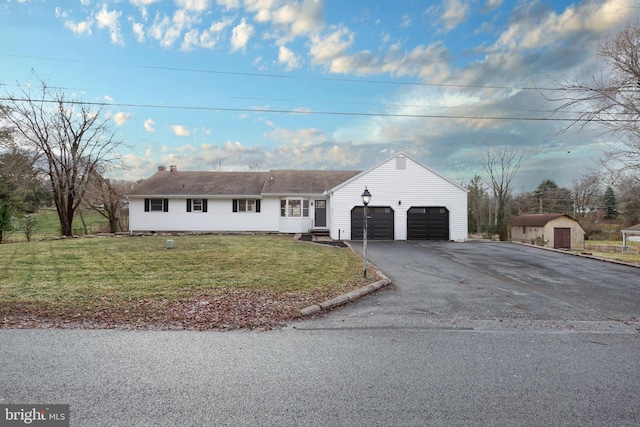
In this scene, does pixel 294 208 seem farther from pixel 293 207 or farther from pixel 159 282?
pixel 159 282

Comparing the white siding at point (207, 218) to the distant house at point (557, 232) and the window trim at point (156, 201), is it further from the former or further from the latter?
the distant house at point (557, 232)

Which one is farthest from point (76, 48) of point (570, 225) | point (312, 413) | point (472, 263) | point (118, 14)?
point (570, 225)

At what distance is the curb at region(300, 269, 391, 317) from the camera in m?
5.60

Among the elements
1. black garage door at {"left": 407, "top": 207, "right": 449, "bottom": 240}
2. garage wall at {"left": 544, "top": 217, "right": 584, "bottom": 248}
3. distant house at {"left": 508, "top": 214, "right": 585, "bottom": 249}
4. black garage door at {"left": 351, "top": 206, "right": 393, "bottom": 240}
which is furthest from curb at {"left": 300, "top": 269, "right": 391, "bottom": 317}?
garage wall at {"left": 544, "top": 217, "right": 584, "bottom": 248}

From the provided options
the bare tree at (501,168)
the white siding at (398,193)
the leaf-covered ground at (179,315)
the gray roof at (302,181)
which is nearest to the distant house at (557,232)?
the bare tree at (501,168)

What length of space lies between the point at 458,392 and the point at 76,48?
17474mm

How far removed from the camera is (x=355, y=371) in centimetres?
345

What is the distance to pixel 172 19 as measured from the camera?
12.8 meters

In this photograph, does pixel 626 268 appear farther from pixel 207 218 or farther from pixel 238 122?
pixel 207 218

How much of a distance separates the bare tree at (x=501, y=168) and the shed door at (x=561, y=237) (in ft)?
Result: 28.4

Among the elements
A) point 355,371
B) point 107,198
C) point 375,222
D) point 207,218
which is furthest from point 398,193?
point 107,198

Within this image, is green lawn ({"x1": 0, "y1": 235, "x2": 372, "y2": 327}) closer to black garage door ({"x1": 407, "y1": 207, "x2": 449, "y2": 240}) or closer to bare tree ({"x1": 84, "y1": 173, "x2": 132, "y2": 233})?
black garage door ({"x1": 407, "y1": 207, "x2": 449, "y2": 240})

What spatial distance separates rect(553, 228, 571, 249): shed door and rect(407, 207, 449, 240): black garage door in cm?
1467

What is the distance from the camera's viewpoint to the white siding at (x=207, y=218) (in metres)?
21.5
